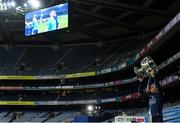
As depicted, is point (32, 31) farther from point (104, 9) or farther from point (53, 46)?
point (53, 46)

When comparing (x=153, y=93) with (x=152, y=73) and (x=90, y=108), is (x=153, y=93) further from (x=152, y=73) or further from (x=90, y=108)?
(x=90, y=108)

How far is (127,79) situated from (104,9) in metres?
7.01

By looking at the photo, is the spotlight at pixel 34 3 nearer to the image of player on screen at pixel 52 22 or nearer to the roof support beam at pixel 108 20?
the image of player on screen at pixel 52 22

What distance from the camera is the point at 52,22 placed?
29047mm

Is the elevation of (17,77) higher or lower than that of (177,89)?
higher

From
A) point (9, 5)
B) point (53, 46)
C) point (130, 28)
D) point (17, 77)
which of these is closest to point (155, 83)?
point (9, 5)

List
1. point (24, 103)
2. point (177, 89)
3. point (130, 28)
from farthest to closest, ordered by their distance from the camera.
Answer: point (24, 103), point (130, 28), point (177, 89)

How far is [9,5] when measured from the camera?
30062mm

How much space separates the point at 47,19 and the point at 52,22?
796 millimetres

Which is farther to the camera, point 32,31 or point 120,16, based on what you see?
point 120,16

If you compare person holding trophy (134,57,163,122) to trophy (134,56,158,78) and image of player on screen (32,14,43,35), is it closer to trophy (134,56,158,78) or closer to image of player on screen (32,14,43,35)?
trophy (134,56,158,78)

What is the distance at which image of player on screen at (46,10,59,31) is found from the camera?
28938 millimetres

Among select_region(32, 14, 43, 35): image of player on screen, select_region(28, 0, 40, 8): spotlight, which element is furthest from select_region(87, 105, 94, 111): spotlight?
select_region(28, 0, 40, 8): spotlight

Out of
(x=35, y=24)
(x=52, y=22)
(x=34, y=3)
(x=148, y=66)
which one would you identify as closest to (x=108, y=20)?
(x=52, y=22)
